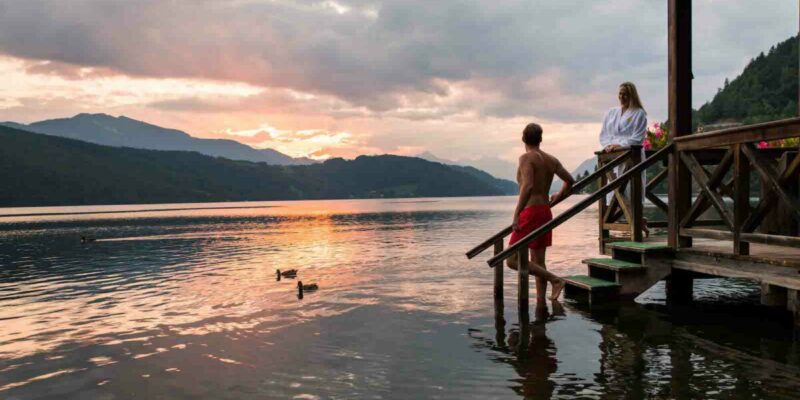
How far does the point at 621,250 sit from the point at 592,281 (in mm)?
836

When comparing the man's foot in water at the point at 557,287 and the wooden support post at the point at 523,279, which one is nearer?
the wooden support post at the point at 523,279

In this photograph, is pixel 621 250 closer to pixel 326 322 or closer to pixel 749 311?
pixel 749 311

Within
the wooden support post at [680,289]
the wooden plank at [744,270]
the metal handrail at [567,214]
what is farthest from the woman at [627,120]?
the wooden plank at [744,270]

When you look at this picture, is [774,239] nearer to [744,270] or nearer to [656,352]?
[744,270]

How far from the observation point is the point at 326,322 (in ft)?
34.1

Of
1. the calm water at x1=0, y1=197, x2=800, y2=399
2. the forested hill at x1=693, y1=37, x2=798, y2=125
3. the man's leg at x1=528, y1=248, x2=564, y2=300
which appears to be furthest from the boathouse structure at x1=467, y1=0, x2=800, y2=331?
the forested hill at x1=693, y1=37, x2=798, y2=125

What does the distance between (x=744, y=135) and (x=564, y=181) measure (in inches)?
107

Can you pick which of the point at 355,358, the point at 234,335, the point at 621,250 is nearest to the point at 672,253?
the point at 621,250

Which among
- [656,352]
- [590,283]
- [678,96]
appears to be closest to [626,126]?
[678,96]

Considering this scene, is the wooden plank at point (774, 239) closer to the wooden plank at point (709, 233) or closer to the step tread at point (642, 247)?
the wooden plank at point (709, 233)

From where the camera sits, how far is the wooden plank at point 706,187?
8430 millimetres

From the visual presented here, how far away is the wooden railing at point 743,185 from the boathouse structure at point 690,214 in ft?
0.05

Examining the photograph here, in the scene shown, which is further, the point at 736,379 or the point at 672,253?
the point at 672,253

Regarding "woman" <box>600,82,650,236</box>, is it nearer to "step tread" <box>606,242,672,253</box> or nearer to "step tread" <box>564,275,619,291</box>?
"step tread" <box>606,242,672,253</box>
